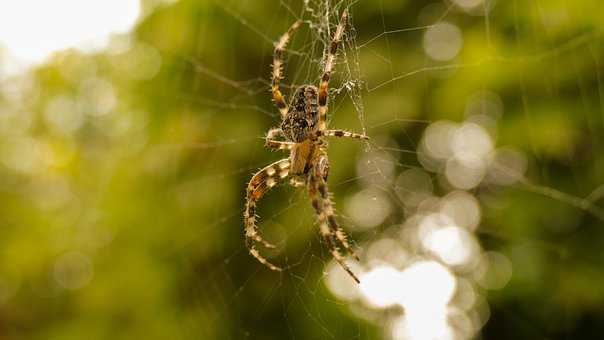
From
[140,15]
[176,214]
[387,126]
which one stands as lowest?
[176,214]

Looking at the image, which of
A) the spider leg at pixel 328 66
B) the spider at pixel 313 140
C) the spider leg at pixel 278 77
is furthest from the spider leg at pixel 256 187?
the spider leg at pixel 328 66

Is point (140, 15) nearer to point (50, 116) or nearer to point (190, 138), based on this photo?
point (190, 138)

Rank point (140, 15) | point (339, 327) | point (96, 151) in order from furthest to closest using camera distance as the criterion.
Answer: point (96, 151) < point (140, 15) < point (339, 327)

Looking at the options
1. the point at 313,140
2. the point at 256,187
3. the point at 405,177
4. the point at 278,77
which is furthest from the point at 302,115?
the point at 405,177

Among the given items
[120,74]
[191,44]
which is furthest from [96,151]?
[191,44]

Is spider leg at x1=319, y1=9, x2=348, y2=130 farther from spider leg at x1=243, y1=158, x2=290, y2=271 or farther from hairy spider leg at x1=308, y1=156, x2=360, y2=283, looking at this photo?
spider leg at x1=243, y1=158, x2=290, y2=271

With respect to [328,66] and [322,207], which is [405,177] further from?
[328,66]

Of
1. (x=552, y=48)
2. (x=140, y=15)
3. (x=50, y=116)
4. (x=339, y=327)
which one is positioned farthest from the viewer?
(x=50, y=116)
